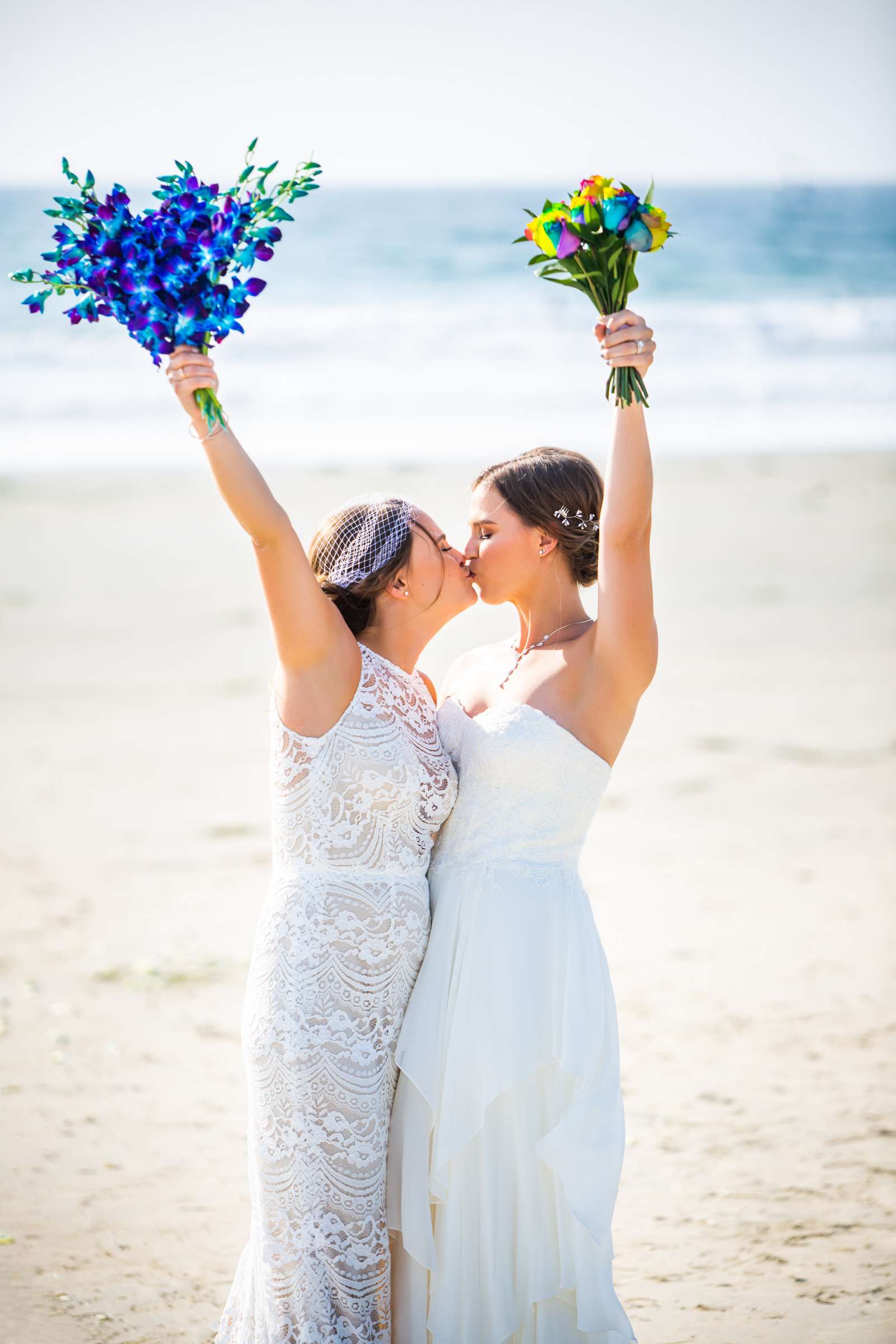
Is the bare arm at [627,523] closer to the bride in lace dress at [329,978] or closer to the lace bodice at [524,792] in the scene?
the lace bodice at [524,792]

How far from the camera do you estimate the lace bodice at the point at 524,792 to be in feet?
12.1

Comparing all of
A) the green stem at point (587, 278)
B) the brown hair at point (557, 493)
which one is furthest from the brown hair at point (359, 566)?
the green stem at point (587, 278)

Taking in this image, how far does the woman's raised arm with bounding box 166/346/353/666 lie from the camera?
3197 millimetres

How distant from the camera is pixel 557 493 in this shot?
400cm

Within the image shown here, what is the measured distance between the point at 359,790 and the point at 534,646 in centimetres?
83

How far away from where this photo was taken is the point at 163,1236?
184 inches

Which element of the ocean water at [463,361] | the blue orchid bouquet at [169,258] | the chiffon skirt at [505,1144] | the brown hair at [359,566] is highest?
the ocean water at [463,361]

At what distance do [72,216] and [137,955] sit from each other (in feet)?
14.9

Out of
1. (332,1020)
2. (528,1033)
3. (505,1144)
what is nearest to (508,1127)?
(505,1144)

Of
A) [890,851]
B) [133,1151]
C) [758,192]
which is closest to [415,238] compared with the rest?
[758,192]

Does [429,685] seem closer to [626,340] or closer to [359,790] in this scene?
[359,790]

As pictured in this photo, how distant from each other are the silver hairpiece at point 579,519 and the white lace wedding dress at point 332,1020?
0.83 meters

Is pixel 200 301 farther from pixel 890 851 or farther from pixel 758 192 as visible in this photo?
pixel 758 192

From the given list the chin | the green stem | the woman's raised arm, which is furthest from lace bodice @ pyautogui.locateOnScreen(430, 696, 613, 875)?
the green stem
